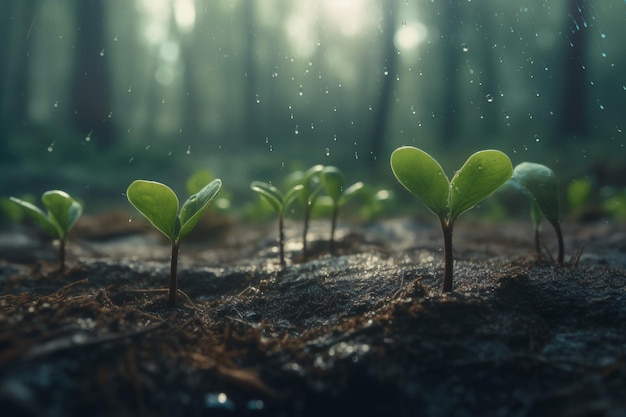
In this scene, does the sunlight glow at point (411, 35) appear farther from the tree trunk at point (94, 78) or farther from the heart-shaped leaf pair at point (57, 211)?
the tree trunk at point (94, 78)

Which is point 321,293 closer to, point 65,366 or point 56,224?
point 65,366

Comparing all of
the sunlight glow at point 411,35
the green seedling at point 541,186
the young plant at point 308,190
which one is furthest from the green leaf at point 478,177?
the sunlight glow at point 411,35

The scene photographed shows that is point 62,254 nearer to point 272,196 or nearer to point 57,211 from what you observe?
point 57,211

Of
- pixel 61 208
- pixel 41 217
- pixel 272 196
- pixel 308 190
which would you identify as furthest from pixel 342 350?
pixel 41 217

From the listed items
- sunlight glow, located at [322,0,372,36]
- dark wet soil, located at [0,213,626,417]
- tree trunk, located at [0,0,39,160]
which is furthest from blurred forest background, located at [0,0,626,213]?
dark wet soil, located at [0,213,626,417]

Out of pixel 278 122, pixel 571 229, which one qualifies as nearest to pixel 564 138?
pixel 571 229
